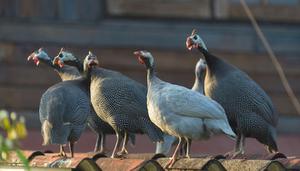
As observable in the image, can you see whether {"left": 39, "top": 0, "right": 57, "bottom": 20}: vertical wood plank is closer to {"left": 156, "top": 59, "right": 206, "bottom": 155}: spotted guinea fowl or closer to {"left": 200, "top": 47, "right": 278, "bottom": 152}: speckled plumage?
{"left": 156, "top": 59, "right": 206, "bottom": 155}: spotted guinea fowl

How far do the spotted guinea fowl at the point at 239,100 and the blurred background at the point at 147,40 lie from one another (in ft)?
16.1

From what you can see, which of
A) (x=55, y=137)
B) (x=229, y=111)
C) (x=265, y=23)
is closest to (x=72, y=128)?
(x=55, y=137)

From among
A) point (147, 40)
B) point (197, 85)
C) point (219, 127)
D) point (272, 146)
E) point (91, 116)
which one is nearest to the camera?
point (219, 127)

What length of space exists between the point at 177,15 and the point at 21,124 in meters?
10.1

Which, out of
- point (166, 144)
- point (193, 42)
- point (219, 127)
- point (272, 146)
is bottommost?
point (166, 144)

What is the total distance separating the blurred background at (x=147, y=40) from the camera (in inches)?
469

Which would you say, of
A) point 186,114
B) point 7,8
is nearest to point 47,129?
point 186,114

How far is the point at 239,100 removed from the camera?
6.57 m

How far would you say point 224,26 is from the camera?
12453 millimetres

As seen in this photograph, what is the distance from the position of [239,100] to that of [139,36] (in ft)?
18.7

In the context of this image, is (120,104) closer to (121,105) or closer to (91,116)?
(121,105)

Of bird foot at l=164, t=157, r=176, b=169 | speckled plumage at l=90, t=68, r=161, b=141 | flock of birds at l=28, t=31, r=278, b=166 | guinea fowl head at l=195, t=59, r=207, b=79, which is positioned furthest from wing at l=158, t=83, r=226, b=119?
guinea fowl head at l=195, t=59, r=207, b=79

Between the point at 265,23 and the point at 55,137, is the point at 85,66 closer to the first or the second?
the point at 55,137

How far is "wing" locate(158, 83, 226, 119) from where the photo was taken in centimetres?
581
